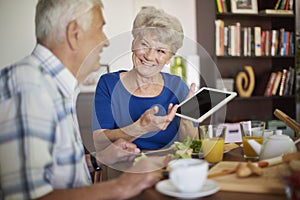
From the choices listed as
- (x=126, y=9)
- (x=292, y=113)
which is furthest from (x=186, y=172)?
(x=292, y=113)

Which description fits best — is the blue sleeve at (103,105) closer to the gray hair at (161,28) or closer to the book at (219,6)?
the gray hair at (161,28)

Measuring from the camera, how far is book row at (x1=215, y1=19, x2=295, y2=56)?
3.25 m

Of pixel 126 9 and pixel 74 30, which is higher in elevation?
pixel 126 9

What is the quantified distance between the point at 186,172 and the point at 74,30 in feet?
1.50

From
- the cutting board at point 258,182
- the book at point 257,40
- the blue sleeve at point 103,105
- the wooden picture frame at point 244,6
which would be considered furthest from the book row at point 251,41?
the cutting board at point 258,182

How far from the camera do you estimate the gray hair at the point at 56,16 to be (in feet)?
3.22

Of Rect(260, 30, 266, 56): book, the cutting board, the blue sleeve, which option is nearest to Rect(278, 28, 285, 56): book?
Rect(260, 30, 266, 56): book

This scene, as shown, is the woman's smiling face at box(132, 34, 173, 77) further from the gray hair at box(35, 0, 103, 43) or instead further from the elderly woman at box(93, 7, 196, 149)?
the gray hair at box(35, 0, 103, 43)

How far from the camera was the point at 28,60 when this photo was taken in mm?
954

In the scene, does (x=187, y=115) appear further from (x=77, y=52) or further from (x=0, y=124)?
(x=0, y=124)

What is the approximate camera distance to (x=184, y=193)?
83 centimetres

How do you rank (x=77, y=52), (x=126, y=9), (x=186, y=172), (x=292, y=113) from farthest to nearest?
(x=292, y=113), (x=126, y=9), (x=77, y=52), (x=186, y=172)

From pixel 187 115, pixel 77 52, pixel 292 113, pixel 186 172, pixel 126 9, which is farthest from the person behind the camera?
pixel 292 113

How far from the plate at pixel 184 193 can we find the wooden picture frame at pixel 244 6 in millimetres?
2579
